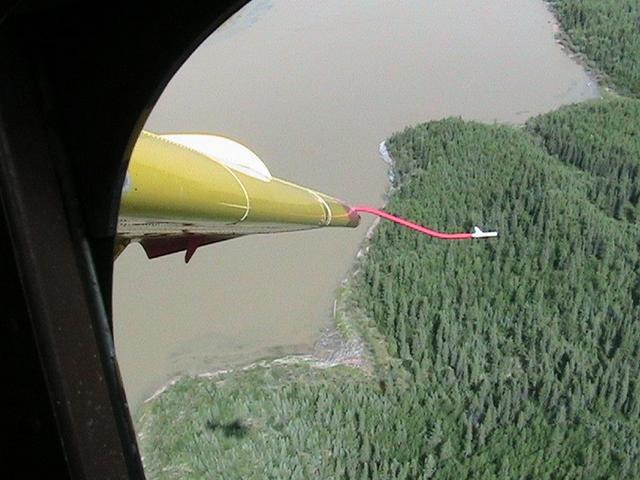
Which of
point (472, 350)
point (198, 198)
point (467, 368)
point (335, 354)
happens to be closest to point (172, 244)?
point (198, 198)

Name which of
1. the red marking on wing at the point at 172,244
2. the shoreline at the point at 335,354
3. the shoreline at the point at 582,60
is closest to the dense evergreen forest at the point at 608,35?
the shoreline at the point at 582,60

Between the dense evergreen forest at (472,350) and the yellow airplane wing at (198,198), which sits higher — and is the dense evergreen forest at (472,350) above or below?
below

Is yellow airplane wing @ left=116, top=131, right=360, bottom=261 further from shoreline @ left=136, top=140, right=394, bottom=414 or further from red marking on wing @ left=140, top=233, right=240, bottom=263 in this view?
shoreline @ left=136, top=140, right=394, bottom=414

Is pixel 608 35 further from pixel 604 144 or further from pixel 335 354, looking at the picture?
pixel 335 354

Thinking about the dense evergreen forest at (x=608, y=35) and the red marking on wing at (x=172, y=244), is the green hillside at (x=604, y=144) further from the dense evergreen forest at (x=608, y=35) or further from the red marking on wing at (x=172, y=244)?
the red marking on wing at (x=172, y=244)

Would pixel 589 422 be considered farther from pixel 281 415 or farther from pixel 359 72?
pixel 359 72

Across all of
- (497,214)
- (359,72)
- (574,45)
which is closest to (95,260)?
(497,214)
